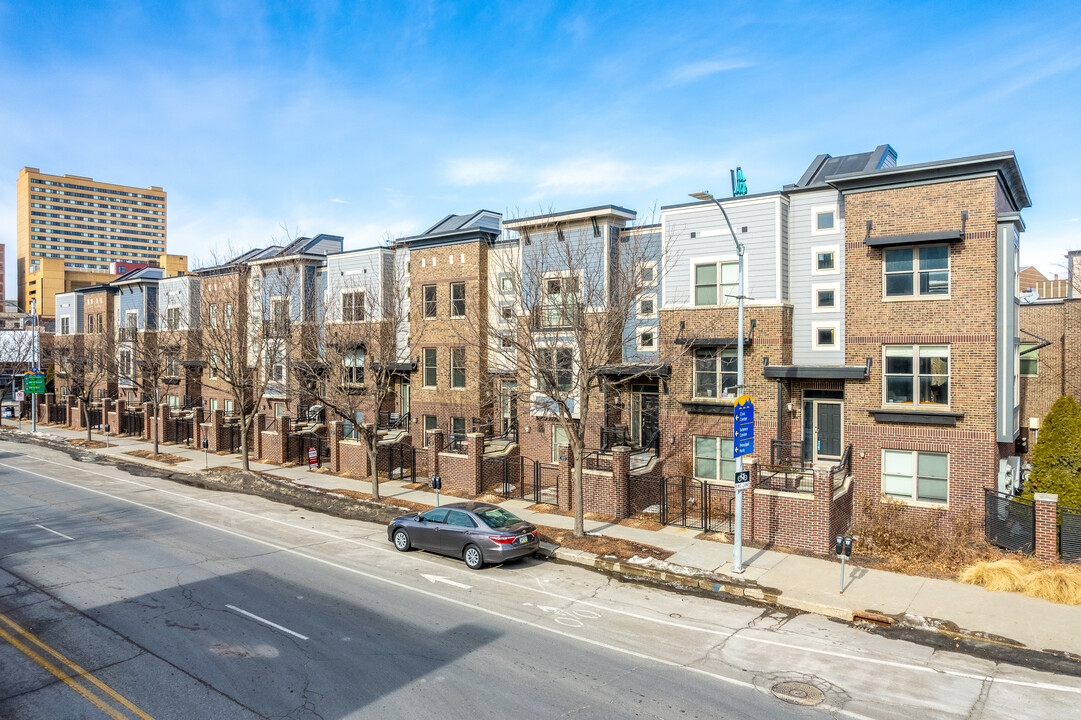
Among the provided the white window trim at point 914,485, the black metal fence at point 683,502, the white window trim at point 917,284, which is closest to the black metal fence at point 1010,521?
the white window trim at point 914,485

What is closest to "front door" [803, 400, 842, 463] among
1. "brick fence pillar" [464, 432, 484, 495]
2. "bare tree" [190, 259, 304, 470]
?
"brick fence pillar" [464, 432, 484, 495]

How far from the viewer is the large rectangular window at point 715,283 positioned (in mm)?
23000

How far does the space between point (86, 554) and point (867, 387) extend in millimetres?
22421

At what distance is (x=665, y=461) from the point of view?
935 inches

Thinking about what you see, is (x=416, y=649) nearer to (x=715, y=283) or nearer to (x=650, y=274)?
(x=650, y=274)

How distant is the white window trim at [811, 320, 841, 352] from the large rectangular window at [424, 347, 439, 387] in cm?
1706

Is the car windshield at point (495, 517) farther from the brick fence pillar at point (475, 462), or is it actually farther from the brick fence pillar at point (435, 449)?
the brick fence pillar at point (435, 449)

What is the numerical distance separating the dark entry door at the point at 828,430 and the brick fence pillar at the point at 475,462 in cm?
1184

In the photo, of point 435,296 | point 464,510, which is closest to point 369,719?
point 464,510

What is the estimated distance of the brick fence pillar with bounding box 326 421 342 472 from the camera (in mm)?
31078

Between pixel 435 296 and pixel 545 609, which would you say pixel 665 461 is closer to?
pixel 545 609

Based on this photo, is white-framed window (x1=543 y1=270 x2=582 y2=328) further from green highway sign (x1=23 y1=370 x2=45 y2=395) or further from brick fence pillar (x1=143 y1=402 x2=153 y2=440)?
green highway sign (x1=23 y1=370 x2=45 y2=395)

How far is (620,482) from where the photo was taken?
2150 cm

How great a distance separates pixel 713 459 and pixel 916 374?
6725 millimetres
